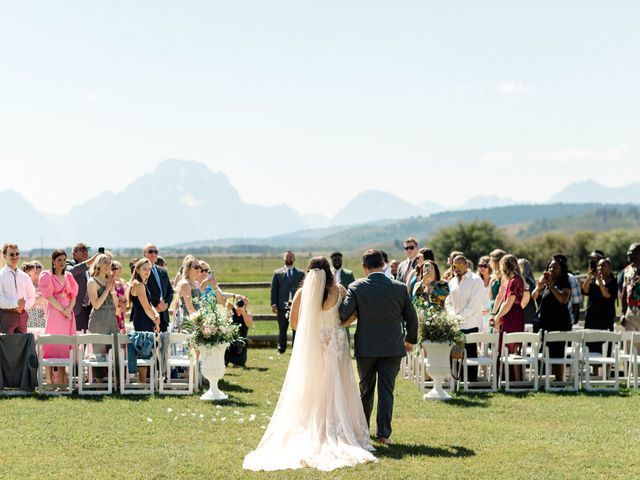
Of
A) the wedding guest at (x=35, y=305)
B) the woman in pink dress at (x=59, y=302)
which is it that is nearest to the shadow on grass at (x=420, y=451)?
the woman in pink dress at (x=59, y=302)

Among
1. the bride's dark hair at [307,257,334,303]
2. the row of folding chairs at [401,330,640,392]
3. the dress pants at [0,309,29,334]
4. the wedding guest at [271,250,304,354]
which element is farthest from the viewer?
the wedding guest at [271,250,304,354]

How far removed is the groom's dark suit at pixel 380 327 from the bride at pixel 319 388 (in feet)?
0.63

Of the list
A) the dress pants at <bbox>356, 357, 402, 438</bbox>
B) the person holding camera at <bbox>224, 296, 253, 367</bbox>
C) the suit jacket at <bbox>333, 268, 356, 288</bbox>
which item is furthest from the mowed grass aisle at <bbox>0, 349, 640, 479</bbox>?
the suit jacket at <bbox>333, 268, 356, 288</bbox>

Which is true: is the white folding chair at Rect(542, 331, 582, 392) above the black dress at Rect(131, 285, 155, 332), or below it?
below

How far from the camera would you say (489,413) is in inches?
440

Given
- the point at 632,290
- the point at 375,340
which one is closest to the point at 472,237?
the point at 632,290

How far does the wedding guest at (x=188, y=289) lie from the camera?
13469 mm

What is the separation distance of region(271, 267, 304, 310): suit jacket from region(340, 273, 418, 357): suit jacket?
28.2ft

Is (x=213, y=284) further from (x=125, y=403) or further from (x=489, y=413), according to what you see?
(x=489, y=413)

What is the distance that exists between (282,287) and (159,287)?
14.3 feet

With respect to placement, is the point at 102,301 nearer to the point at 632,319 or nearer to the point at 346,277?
the point at 346,277

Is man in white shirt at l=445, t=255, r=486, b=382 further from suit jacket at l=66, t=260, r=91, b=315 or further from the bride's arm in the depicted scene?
suit jacket at l=66, t=260, r=91, b=315

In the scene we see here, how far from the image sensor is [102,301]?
1279 cm

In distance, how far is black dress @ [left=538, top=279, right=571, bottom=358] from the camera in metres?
13.4
